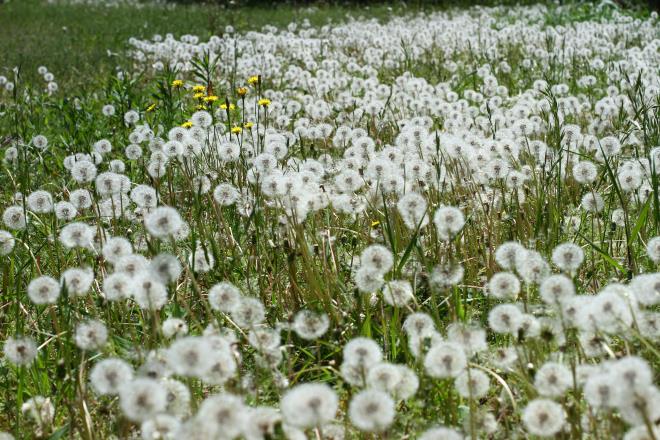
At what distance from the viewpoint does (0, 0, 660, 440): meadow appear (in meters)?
1.64

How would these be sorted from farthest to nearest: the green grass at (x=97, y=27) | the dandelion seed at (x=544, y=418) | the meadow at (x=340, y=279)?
the green grass at (x=97, y=27) < the meadow at (x=340, y=279) < the dandelion seed at (x=544, y=418)

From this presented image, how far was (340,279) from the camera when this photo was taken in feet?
9.35

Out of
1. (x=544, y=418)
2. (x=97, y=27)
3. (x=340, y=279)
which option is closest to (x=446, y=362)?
(x=544, y=418)

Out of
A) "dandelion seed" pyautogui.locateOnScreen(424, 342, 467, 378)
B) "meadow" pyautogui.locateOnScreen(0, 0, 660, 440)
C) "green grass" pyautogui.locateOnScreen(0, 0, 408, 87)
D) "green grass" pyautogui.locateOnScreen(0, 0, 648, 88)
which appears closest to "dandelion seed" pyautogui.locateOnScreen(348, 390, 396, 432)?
"meadow" pyautogui.locateOnScreen(0, 0, 660, 440)

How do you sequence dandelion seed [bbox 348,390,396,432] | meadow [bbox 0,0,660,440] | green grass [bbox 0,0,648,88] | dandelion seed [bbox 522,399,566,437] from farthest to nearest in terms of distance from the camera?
green grass [bbox 0,0,648,88]
meadow [bbox 0,0,660,440]
dandelion seed [bbox 522,399,566,437]
dandelion seed [bbox 348,390,396,432]

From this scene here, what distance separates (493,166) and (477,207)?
0.26m

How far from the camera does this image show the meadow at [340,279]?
64.7 inches

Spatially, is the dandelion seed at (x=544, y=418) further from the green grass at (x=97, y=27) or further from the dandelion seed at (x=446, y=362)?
the green grass at (x=97, y=27)

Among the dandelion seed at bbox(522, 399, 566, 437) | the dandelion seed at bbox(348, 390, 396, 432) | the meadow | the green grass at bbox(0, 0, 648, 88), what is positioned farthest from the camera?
the green grass at bbox(0, 0, 648, 88)

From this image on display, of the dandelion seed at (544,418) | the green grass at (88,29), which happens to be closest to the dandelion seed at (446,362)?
the dandelion seed at (544,418)

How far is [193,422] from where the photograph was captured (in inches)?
49.5

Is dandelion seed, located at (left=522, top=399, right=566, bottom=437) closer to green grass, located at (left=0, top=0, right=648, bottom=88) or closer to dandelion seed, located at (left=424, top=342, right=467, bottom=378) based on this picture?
dandelion seed, located at (left=424, top=342, right=467, bottom=378)

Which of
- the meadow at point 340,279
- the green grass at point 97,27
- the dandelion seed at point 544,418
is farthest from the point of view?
the green grass at point 97,27

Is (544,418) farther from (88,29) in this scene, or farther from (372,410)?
(88,29)
